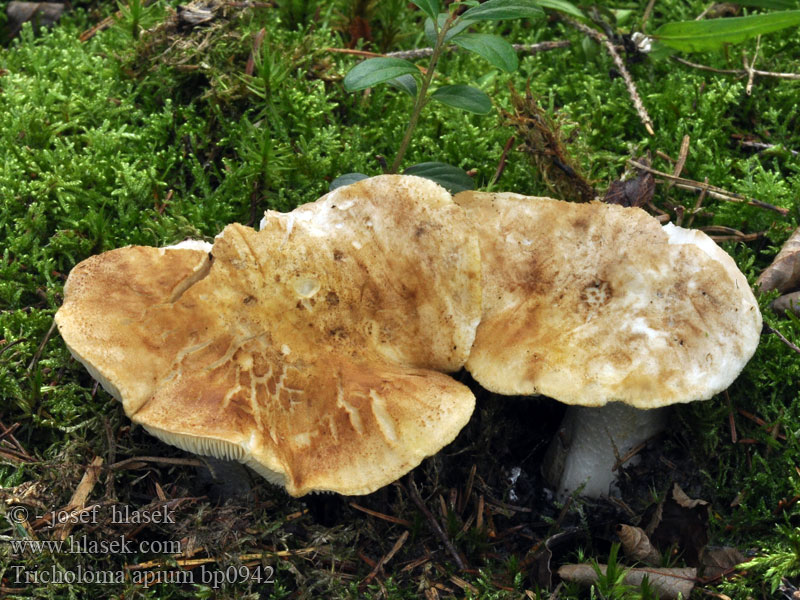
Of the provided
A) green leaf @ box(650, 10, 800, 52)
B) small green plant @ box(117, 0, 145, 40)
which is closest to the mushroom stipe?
green leaf @ box(650, 10, 800, 52)

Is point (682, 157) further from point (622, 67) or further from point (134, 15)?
point (134, 15)

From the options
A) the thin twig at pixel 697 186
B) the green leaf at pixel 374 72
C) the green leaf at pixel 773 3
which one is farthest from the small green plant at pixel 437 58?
the green leaf at pixel 773 3

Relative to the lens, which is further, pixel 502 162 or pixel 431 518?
pixel 502 162

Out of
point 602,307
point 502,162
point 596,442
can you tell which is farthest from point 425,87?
→ point 596,442

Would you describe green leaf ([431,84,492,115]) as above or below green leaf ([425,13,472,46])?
below

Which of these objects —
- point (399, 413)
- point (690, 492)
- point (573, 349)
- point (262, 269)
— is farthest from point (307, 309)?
point (690, 492)

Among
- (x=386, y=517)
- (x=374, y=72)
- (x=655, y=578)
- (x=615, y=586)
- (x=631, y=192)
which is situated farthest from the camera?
(x=631, y=192)

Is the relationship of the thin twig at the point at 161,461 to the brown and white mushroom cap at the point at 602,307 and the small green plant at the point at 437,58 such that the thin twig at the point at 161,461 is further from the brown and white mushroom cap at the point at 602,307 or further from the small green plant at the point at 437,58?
the small green plant at the point at 437,58

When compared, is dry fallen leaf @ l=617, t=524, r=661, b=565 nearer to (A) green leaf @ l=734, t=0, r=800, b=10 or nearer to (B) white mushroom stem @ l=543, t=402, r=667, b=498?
(B) white mushroom stem @ l=543, t=402, r=667, b=498
